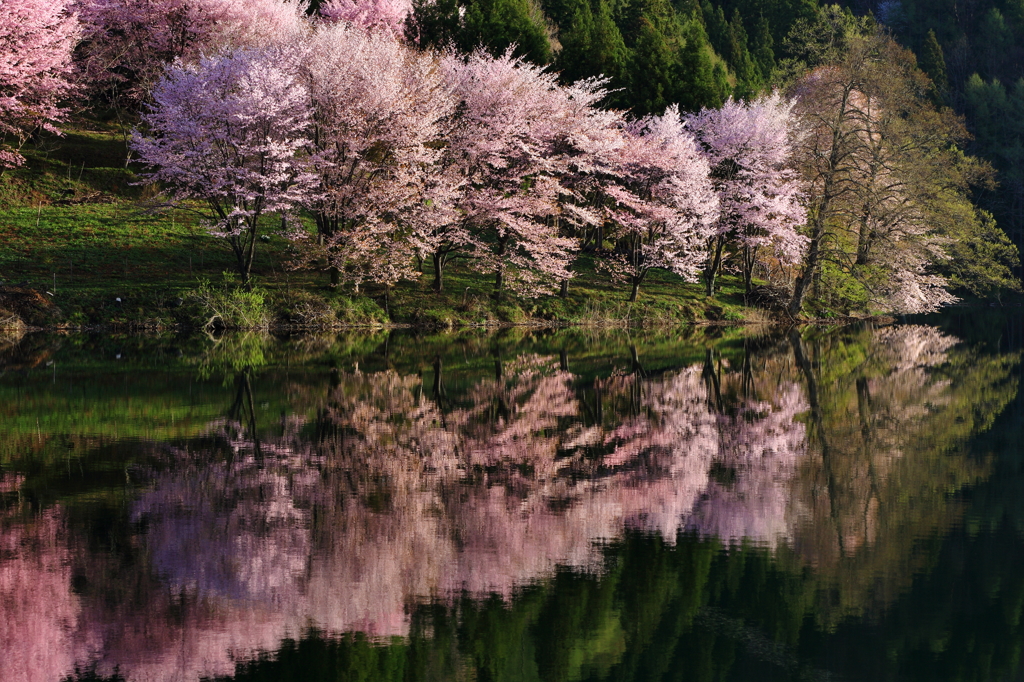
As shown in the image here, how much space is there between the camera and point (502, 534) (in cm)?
1029

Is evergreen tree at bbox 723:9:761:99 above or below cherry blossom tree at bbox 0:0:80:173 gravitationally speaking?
above

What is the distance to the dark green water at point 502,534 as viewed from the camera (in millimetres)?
7418

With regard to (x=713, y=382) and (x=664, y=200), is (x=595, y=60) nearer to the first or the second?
(x=664, y=200)

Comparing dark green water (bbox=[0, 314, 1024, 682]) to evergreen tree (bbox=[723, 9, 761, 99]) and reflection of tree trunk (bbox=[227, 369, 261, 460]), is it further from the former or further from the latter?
evergreen tree (bbox=[723, 9, 761, 99])

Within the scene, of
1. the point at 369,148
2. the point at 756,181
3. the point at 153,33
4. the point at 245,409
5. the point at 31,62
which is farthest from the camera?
the point at 756,181

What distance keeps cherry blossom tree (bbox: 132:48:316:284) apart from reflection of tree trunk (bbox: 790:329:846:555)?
18.7 meters

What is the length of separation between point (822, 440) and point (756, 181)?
3668 centimetres

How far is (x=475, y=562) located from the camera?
30.7 ft

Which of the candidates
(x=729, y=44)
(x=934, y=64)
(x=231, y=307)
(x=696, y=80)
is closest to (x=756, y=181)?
(x=696, y=80)

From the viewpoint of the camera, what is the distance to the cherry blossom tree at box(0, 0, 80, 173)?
43.8 m

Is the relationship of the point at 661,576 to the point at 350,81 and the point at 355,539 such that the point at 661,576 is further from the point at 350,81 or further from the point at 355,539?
the point at 350,81

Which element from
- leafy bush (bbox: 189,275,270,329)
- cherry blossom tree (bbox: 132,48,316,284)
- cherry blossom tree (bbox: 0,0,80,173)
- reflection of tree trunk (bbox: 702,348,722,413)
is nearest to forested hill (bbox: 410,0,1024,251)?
cherry blossom tree (bbox: 132,48,316,284)

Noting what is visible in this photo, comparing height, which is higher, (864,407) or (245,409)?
(864,407)

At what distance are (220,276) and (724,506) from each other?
32.8m
